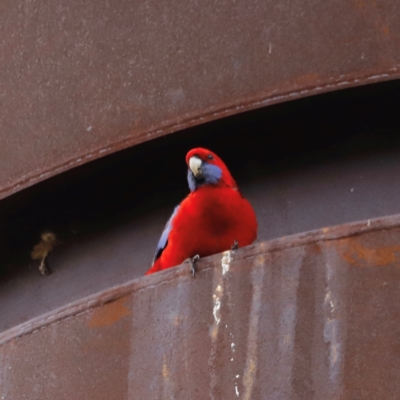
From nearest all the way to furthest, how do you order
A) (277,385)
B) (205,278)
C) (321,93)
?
(277,385), (205,278), (321,93)

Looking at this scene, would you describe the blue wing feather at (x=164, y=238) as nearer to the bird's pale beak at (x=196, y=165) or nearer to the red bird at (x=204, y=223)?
the red bird at (x=204, y=223)

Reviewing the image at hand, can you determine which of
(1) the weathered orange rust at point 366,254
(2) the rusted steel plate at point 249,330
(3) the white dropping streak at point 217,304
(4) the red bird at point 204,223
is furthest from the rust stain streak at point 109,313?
(1) the weathered orange rust at point 366,254

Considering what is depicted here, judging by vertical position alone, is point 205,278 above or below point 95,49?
below

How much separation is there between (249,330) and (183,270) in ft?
1.33

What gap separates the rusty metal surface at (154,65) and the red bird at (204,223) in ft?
0.96

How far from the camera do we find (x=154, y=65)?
4.63 m

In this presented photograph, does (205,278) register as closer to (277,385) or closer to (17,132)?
(277,385)

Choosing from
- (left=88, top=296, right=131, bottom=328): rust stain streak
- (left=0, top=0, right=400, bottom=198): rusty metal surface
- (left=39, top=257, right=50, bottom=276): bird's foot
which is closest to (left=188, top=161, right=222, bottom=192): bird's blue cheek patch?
(left=0, top=0, right=400, bottom=198): rusty metal surface

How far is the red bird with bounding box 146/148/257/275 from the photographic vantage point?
4.40m

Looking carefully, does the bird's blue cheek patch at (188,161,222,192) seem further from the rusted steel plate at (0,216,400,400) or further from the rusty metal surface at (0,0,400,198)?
the rusted steel plate at (0,216,400,400)

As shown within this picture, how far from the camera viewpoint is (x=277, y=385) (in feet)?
11.0

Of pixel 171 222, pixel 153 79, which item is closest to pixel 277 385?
pixel 171 222

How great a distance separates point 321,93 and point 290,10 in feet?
1.61

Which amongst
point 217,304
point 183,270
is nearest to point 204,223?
point 183,270
